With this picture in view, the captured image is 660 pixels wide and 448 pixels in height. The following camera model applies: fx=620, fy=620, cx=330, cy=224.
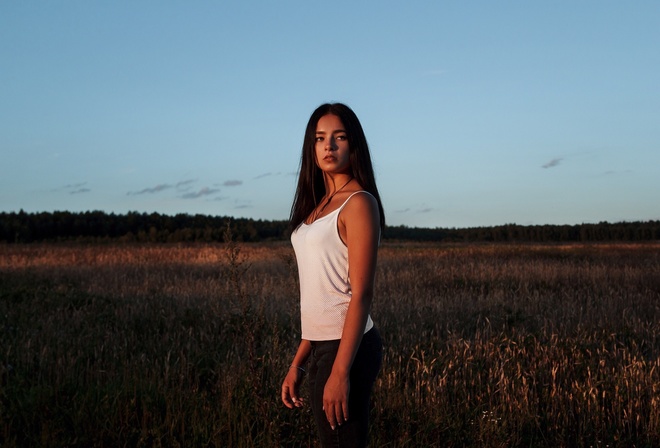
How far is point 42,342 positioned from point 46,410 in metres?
2.67

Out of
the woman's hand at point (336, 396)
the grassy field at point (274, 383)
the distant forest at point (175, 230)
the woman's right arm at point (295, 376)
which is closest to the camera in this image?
the woman's hand at point (336, 396)

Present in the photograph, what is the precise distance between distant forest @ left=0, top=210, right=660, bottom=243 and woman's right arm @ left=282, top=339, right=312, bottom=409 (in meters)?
42.7

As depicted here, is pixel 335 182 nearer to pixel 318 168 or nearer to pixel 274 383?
pixel 318 168

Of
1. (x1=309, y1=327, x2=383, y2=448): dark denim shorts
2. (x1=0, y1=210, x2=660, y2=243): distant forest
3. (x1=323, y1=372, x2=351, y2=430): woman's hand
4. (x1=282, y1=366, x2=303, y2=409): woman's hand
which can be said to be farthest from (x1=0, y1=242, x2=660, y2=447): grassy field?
(x1=0, y1=210, x2=660, y2=243): distant forest

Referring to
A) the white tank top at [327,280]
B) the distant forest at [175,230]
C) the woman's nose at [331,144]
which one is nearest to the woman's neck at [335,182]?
the woman's nose at [331,144]

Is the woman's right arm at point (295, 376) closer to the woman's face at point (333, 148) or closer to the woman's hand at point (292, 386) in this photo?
the woman's hand at point (292, 386)

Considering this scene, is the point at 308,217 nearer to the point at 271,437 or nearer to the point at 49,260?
the point at 271,437

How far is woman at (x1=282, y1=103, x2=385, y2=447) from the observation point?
7.98ft

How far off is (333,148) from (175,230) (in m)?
61.4

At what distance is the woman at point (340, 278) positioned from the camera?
7.98 feet

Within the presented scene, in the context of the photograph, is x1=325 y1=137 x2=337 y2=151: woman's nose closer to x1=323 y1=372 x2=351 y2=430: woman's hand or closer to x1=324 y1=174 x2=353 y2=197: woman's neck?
x1=324 y1=174 x2=353 y2=197: woman's neck

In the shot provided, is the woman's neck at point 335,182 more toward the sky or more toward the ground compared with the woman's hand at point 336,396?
more toward the sky

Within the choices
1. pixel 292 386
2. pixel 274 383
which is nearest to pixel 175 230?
pixel 274 383

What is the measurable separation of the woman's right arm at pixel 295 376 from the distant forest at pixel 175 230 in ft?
140
